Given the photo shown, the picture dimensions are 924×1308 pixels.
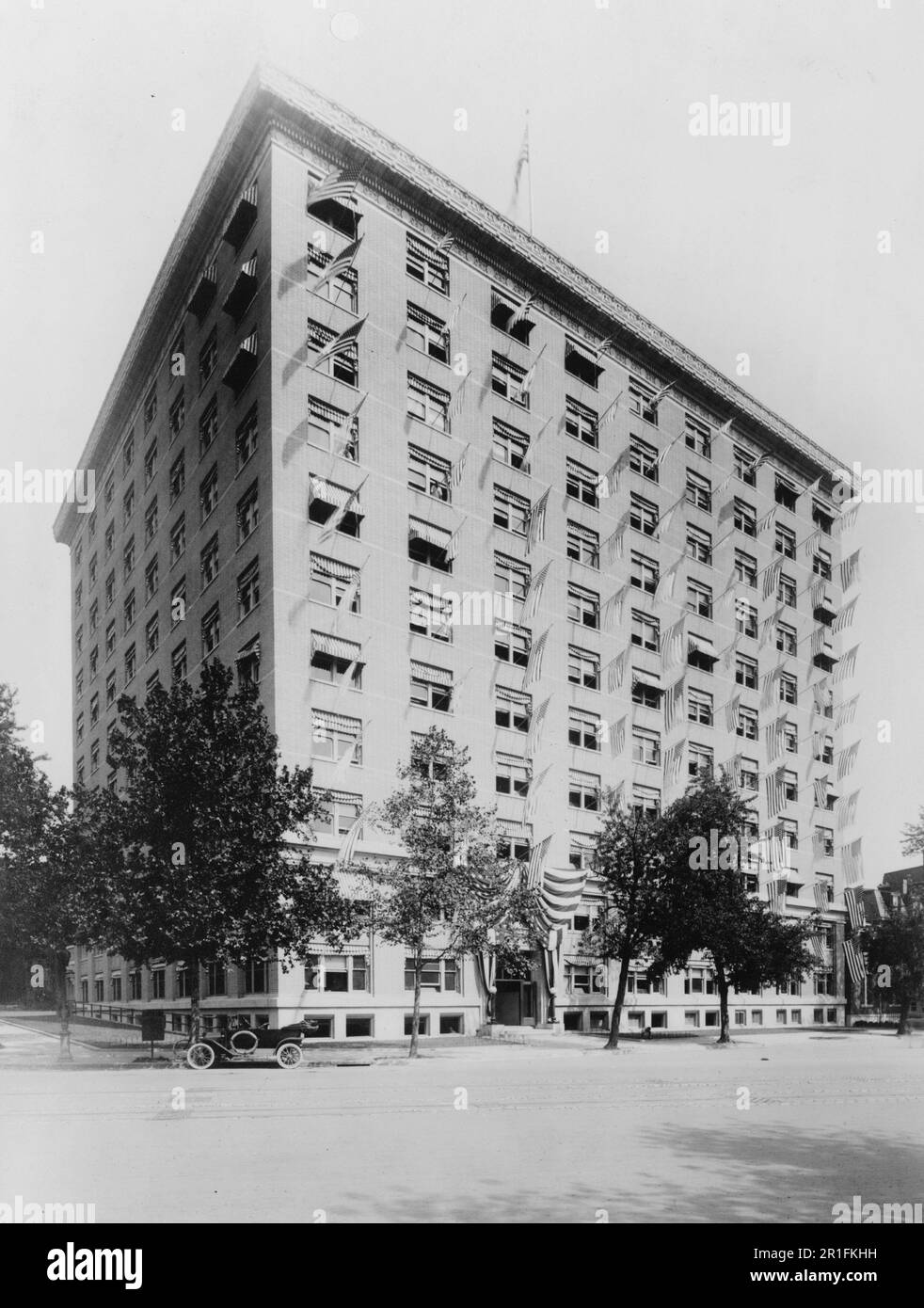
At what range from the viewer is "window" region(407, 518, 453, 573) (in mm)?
40656

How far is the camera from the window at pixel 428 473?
135 feet

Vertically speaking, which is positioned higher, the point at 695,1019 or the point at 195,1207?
the point at 195,1207

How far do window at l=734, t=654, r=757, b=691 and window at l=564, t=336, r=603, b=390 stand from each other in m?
16.4

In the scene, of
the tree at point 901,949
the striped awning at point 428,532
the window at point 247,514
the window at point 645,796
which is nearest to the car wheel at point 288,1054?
the window at point 247,514

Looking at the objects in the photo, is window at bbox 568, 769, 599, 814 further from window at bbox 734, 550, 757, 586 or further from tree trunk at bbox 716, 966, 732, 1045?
window at bbox 734, 550, 757, 586

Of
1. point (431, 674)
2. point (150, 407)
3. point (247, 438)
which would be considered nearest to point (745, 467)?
point (431, 674)

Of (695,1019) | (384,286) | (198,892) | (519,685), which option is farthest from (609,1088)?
(695,1019)

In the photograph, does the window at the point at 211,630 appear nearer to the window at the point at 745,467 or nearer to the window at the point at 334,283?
the window at the point at 334,283

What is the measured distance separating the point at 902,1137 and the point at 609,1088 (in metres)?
7.45

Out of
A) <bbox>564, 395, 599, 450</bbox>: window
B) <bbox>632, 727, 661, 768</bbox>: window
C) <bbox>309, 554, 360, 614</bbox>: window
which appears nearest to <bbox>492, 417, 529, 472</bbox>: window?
<bbox>564, 395, 599, 450</bbox>: window

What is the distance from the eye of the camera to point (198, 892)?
2631cm

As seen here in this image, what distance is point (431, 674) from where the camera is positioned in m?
40.8

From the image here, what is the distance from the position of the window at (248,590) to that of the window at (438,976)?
542 inches

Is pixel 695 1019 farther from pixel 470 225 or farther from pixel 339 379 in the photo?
pixel 470 225
